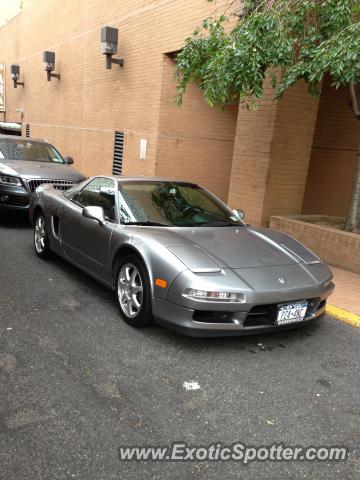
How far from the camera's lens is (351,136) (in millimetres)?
9203

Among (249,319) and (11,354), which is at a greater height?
(249,319)

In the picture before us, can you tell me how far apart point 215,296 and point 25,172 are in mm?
5685

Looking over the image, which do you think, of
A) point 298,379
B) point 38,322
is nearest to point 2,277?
point 38,322

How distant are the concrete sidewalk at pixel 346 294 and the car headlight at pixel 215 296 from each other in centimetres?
183

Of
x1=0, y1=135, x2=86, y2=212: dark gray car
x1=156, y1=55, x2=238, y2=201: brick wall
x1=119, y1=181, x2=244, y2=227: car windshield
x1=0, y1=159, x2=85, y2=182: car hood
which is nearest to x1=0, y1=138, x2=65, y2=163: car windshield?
x1=0, y1=135, x2=86, y2=212: dark gray car

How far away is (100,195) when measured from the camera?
16.5 feet

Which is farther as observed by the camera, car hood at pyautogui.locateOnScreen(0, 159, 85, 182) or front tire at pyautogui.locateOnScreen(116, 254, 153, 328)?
car hood at pyautogui.locateOnScreen(0, 159, 85, 182)

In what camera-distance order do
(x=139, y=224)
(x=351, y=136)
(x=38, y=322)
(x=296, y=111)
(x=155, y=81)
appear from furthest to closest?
(x=155, y=81), (x=351, y=136), (x=296, y=111), (x=139, y=224), (x=38, y=322)

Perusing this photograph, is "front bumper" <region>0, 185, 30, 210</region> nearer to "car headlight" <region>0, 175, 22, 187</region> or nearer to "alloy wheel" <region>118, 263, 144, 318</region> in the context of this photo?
"car headlight" <region>0, 175, 22, 187</region>

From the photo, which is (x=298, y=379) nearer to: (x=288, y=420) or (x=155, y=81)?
(x=288, y=420)

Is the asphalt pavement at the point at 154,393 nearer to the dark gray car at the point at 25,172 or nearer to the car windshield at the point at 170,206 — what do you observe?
the car windshield at the point at 170,206

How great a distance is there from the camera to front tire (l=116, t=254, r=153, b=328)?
12.6ft

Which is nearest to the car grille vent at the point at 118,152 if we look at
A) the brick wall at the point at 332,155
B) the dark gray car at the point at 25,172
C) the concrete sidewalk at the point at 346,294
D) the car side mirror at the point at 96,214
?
the dark gray car at the point at 25,172

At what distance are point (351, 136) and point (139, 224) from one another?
21.4ft
